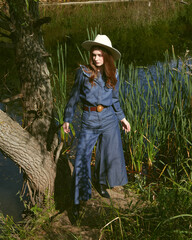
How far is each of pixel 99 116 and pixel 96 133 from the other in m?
0.15

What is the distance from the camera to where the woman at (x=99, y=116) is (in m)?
2.17

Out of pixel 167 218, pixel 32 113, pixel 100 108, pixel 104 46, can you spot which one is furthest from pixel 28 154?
pixel 167 218

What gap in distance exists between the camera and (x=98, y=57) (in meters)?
2.14

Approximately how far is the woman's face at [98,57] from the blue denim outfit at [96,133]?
99 mm

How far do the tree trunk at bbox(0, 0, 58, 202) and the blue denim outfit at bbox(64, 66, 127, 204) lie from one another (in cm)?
37

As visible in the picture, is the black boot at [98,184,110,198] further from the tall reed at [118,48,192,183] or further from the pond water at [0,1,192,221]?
the pond water at [0,1,192,221]

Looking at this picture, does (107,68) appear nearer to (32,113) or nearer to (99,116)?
(99,116)

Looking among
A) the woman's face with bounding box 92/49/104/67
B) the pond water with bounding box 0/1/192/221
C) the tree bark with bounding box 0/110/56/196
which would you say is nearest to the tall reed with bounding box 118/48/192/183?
the woman's face with bounding box 92/49/104/67

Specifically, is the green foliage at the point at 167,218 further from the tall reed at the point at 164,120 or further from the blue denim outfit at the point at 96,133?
the tall reed at the point at 164,120

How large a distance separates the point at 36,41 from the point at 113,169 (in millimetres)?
1172

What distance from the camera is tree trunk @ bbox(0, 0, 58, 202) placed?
231 cm

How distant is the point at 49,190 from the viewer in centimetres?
269

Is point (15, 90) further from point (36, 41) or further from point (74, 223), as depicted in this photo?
point (74, 223)

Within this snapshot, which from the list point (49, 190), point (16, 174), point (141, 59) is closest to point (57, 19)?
point (141, 59)
